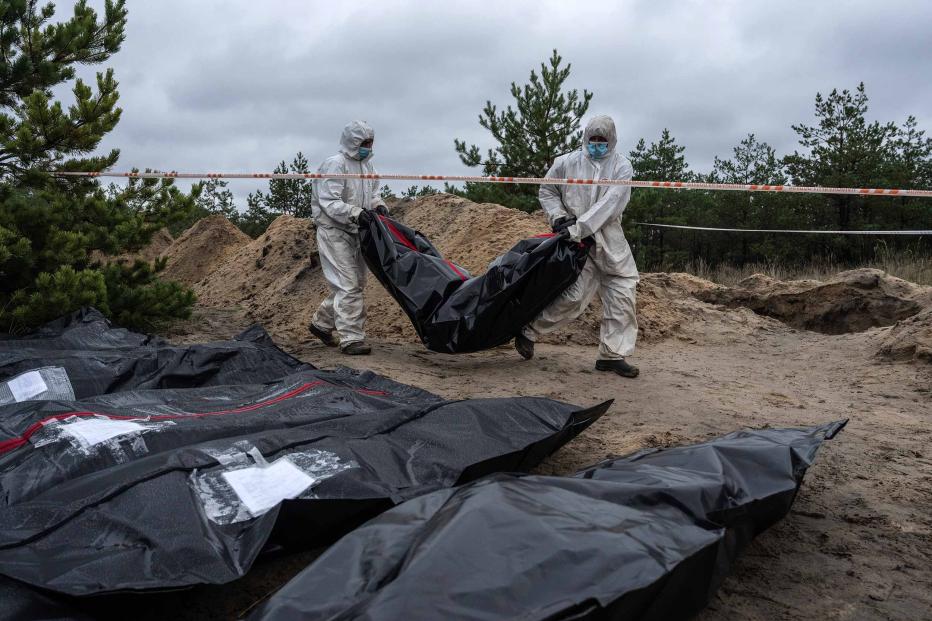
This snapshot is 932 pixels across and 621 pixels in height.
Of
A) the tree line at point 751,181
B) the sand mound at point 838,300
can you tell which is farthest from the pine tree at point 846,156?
the sand mound at point 838,300

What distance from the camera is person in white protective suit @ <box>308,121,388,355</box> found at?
533cm

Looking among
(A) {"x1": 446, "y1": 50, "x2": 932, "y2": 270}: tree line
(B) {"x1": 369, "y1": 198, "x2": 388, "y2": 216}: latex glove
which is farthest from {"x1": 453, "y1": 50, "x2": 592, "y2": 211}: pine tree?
(B) {"x1": 369, "y1": 198, "x2": 388, "y2": 216}: latex glove

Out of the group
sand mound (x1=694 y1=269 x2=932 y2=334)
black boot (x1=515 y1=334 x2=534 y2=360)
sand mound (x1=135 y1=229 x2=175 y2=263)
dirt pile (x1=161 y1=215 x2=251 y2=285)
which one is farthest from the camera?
sand mound (x1=135 y1=229 x2=175 y2=263)

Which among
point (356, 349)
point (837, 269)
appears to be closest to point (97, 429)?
point (356, 349)

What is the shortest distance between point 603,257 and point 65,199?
437cm

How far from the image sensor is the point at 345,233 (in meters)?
5.41

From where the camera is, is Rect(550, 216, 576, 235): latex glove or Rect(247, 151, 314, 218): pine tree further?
Rect(247, 151, 314, 218): pine tree

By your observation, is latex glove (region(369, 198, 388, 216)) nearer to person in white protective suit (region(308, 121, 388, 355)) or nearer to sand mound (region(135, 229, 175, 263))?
person in white protective suit (region(308, 121, 388, 355))

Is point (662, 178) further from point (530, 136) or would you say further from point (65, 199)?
point (65, 199)

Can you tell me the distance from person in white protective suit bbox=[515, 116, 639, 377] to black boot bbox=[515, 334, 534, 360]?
0.19 m

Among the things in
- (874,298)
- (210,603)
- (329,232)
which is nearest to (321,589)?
(210,603)

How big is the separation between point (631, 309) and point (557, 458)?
2.16m

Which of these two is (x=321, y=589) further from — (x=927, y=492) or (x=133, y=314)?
(x=133, y=314)

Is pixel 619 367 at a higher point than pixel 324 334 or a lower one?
lower
